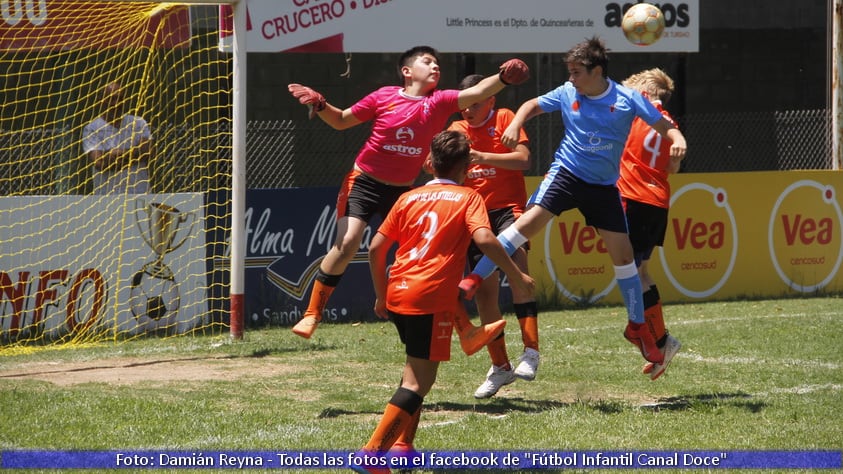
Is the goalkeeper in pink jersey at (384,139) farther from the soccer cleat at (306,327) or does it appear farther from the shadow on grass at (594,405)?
the shadow on grass at (594,405)

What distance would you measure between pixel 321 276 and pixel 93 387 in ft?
5.70

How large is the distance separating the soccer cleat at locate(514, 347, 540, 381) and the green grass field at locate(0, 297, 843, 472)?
0.56 ft

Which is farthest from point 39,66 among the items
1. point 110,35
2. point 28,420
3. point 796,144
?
point 796,144

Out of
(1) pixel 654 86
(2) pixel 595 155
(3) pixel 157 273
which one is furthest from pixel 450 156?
(3) pixel 157 273

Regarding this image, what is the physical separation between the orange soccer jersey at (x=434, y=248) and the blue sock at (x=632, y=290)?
7.12 ft

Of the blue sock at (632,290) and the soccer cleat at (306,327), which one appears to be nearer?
the blue sock at (632,290)

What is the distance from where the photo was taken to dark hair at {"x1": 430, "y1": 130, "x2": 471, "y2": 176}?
5910 millimetres

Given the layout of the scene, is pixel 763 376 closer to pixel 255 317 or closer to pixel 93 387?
pixel 93 387

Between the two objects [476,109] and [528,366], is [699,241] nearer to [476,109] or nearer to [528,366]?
[476,109]

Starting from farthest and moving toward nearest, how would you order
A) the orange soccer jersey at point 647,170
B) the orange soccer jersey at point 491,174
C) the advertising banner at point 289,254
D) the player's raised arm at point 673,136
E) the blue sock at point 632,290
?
the advertising banner at point 289,254
the orange soccer jersey at point 647,170
the orange soccer jersey at point 491,174
the blue sock at point 632,290
the player's raised arm at point 673,136

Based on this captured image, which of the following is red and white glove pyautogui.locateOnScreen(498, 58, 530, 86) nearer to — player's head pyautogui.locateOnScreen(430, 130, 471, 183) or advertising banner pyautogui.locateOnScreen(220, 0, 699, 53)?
player's head pyautogui.locateOnScreen(430, 130, 471, 183)

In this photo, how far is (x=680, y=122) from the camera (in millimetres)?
15453

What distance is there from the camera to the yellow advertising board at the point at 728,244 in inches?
525

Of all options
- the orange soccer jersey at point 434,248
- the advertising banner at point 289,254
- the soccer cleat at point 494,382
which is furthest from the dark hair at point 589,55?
the advertising banner at point 289,254
